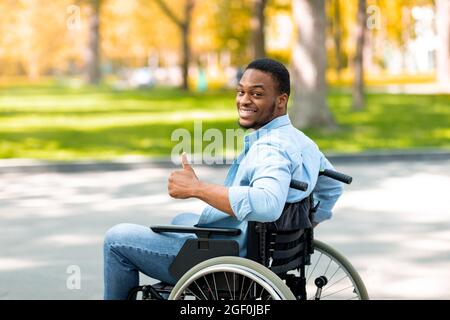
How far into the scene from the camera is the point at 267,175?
358 centimetres

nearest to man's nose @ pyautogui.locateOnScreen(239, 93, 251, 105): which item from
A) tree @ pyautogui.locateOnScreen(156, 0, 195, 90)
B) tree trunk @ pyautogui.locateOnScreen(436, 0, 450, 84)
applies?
tree trunk @ pyautogui.locateOnScreen(436, 0, 450, 84)

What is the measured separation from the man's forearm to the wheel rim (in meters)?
0.22

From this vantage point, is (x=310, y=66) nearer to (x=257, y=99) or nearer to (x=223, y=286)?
(x=257, y=99)

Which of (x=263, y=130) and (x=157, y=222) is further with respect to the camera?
(x=157, y=222)

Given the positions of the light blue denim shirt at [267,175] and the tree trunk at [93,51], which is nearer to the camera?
the light blue denim shirt at [267,175]

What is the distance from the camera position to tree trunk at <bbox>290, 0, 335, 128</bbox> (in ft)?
55.6

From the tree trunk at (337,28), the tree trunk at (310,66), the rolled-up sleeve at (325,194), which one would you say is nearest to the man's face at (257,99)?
the rolled-up sleeve at (325,194)

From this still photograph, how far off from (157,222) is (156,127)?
11.5 meters

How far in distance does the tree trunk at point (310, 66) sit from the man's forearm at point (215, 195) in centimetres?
1344

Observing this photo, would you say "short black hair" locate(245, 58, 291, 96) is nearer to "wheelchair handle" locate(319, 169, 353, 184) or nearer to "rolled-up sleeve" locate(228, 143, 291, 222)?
"rolled-up sleeve" locate(228, 143, 291, 222)

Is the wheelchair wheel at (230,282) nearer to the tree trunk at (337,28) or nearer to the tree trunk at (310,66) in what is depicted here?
the tree trunk at (310,66)

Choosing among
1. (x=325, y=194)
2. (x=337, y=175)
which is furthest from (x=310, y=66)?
(x=337, y=175)

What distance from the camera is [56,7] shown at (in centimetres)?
6525

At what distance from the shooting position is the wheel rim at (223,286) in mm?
3635
